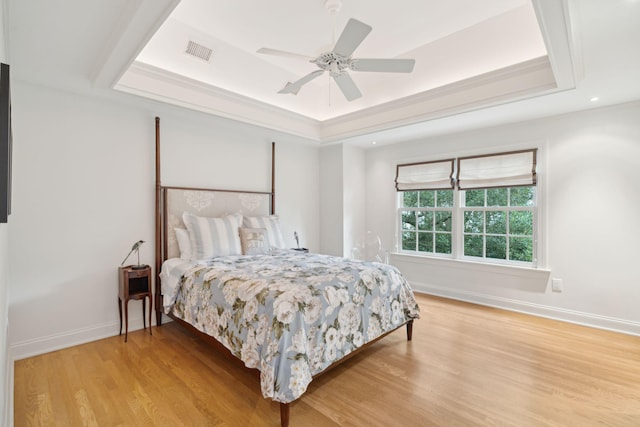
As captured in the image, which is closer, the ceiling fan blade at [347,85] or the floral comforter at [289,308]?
the floral comforter at [289,308]

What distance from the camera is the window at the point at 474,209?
3867 millimetres

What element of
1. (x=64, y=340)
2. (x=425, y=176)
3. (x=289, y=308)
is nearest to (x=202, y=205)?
(x=64, y=340)

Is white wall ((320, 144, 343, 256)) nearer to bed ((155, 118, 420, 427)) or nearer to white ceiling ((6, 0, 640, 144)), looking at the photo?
white ceiling ((6, 0, 640, 144))

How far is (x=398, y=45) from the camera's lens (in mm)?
3340

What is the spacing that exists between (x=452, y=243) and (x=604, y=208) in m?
1.67


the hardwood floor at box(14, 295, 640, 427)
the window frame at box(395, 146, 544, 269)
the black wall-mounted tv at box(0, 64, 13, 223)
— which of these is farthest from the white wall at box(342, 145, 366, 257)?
the black wall-mounted tv at box(0, 64, 13, 223)

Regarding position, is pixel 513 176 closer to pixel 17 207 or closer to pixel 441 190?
pixel 441 190

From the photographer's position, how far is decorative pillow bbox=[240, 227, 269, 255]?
3.54 m

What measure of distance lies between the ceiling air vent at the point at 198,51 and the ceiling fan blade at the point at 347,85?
1.51m

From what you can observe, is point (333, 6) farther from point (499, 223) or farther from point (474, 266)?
point (474, 266)

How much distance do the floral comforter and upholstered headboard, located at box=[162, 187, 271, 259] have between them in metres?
0.59

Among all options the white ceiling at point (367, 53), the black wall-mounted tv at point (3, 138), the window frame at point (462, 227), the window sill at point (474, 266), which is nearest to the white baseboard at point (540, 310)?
the window sill at point (474, 266)

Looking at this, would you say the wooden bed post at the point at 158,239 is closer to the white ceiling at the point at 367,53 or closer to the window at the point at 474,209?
the white ceiling at the point at 367,53

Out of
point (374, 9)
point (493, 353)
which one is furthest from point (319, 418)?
point (374, 9)
